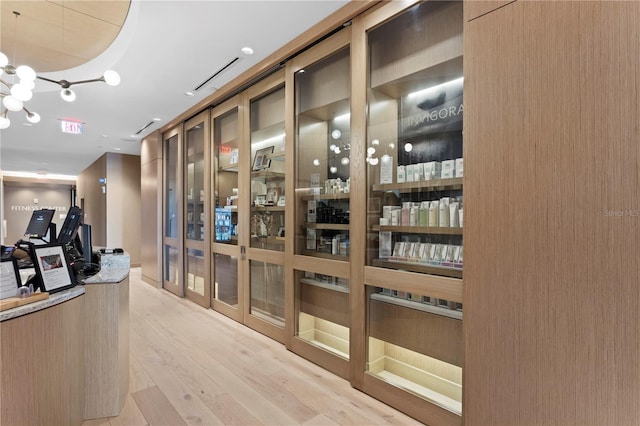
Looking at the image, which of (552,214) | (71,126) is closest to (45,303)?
(552,214)

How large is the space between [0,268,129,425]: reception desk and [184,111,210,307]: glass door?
2356 millimetres

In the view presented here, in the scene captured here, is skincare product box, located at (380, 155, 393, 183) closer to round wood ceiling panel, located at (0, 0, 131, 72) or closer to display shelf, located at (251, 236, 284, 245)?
display shelf, located at (251, 236, 284, 245)

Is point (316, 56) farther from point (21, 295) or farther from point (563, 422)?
point (563, 422)

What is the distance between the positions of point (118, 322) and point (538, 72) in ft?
9.94

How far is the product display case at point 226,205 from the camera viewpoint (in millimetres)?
4199

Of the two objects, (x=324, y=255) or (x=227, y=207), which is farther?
(x=227, y=207)

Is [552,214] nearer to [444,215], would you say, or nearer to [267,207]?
[444,215]

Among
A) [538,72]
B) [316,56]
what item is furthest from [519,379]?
[316,56]

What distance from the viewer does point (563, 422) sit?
57.7 inches

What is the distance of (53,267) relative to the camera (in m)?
1.90

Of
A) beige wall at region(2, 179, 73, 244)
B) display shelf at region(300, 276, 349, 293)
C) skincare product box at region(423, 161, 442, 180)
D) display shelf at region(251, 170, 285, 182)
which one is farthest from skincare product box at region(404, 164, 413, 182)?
beige wall at region(2, 179, 73, 244)

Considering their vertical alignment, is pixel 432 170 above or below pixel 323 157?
below

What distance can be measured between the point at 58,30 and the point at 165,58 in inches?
39.8

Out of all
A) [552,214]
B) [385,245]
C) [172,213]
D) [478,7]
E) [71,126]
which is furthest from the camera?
[172,213]
